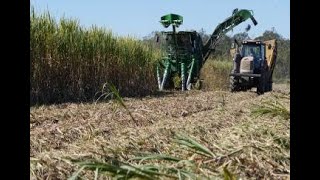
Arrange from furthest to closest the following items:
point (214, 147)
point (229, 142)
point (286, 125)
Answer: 1. point (286, 125)
2. point (229, 142)
3. point (214, 147)

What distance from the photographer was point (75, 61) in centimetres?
1252

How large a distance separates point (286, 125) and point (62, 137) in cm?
233

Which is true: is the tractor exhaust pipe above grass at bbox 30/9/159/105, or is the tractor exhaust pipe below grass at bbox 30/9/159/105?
above

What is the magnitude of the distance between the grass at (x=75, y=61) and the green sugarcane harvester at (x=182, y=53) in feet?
7.61

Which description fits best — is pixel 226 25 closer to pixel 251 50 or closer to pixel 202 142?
pixel 251 50

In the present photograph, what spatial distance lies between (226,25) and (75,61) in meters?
7.86

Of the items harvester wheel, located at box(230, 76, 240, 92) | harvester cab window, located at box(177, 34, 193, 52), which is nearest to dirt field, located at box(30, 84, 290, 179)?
harvester wheel, located at box(230, 76, 240, 92)

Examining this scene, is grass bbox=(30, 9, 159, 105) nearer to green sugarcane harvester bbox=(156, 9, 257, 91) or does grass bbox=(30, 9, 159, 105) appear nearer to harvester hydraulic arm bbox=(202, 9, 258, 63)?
green sugarcane harvester bbox=(156, 9, 257, 91)

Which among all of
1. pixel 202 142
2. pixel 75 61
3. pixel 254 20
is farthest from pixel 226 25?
pixel 202 142

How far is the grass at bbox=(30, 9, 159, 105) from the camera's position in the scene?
11.3 meters

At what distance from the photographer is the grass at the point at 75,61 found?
37.2 feet
